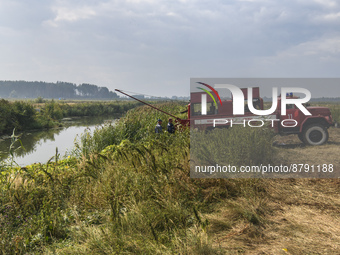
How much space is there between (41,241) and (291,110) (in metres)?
8.37

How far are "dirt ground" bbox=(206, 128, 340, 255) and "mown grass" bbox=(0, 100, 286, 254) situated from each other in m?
0.05

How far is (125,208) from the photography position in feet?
12.6

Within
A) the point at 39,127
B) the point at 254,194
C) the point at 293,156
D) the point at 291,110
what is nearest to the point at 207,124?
the point at 291,110

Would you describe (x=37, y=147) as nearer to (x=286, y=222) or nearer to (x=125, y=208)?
(x=125, y=208)

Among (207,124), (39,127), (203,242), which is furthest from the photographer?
(39,127)

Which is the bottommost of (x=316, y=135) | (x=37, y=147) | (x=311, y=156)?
(x=37, y=147)

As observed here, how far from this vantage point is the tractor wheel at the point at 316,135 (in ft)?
27.5

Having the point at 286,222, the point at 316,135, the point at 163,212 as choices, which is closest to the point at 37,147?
the point at 316,135

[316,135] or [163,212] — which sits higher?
[316,135]

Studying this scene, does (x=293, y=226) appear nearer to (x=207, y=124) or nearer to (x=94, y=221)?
(x=94, y=221)

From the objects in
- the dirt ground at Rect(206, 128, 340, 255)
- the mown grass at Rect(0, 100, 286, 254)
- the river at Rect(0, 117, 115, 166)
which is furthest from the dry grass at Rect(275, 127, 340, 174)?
the river at Rect(0, 117, 115, 166)

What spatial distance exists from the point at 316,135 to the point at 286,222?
5.68 m

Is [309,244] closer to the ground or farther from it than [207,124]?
closer to the ground

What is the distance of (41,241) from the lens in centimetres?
348
